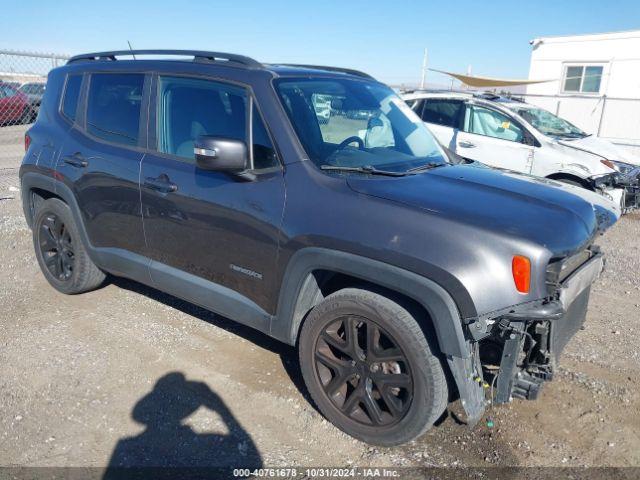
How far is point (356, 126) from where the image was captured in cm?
358

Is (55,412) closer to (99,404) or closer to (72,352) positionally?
(99,404)

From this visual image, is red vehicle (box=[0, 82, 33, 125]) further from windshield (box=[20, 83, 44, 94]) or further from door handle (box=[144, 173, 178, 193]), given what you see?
door handle (box=[144, 173, 178, 193])

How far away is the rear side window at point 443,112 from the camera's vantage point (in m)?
8.91

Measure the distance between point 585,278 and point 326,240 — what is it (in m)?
1.46

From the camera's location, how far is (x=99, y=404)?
10.9 ft

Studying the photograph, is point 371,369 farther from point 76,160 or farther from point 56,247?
point 56,247

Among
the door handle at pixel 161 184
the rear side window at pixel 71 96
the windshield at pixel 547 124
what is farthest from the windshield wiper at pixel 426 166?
the windshield at pixel 547 124

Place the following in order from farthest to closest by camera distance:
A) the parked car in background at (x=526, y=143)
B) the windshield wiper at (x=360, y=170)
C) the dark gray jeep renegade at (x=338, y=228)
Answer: the parked car in background at (x=526, y=143) → the windshield wiper at (x=360, y=170) → the dark gray jeep renegade at (x=338, y=228)

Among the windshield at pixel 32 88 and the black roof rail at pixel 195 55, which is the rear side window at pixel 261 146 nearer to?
the black roof rail at pixel 195 55

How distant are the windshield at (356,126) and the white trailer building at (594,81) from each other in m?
13.1

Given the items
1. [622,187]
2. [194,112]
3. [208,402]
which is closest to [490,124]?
[622,187]

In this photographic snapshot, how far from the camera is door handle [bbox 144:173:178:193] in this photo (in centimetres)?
354

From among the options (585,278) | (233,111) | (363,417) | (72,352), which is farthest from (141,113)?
(585,278)

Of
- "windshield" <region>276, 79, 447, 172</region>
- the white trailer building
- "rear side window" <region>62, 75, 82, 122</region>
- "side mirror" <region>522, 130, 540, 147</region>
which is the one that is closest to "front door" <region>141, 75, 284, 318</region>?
"windshield" <region>276, 79, 447, 172</region>
